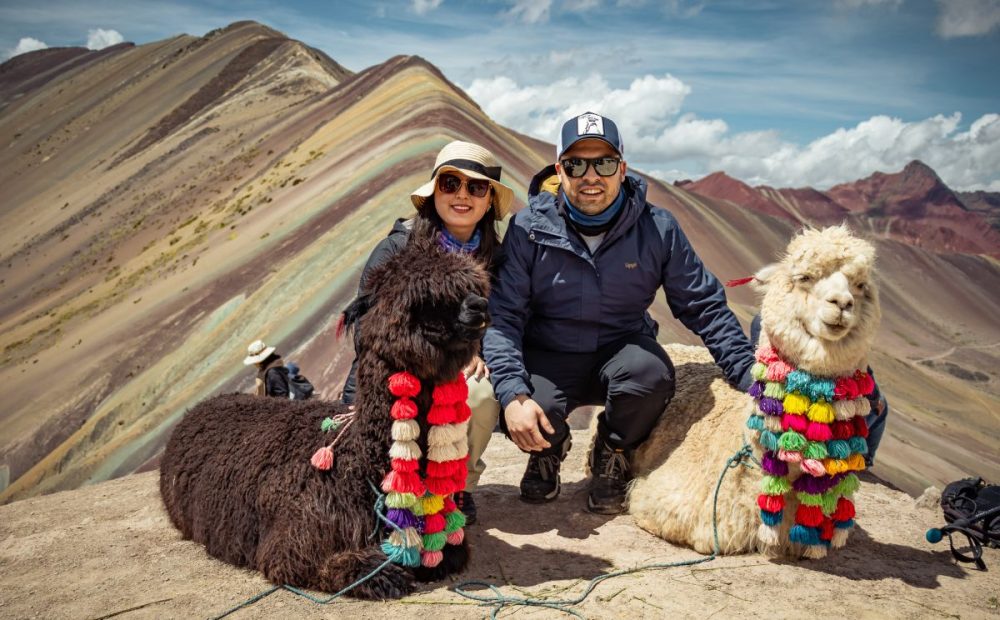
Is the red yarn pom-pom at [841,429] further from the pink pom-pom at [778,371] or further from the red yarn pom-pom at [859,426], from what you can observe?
the pink pom-pom at [778,371]

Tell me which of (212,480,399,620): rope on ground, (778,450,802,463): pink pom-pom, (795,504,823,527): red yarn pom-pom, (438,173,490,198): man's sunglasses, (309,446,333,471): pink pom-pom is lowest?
(212,480,399,620): rope on ground

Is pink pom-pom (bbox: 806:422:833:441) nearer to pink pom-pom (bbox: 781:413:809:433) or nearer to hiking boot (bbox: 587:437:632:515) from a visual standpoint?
pink pom-pom (bbox: 781:413:809:433)

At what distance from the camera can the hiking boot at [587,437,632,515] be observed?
3.56 meters

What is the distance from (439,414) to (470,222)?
1079 millimetres

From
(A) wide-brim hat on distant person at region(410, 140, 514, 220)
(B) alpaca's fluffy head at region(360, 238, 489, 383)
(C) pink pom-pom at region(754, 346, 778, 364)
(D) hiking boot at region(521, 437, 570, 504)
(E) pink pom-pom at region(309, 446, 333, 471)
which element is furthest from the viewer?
(D) hiking boot at region(521, 437, 570, 504)

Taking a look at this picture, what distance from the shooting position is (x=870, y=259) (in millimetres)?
2736

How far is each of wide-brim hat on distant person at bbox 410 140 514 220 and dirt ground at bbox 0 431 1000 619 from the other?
1.62 m

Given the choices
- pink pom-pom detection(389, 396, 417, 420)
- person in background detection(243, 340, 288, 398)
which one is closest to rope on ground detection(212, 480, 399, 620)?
pink pom-pom detection(389, 396, 417, 420)

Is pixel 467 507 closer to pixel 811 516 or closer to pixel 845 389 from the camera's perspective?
pixel 811 516

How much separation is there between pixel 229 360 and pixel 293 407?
5590 millimetres

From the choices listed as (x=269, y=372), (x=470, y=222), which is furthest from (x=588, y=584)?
(x=269, y=372)

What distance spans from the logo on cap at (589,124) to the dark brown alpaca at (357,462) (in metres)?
1.08

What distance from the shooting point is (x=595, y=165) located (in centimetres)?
336

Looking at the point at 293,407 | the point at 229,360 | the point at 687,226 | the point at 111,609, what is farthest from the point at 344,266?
the point at 687,226
